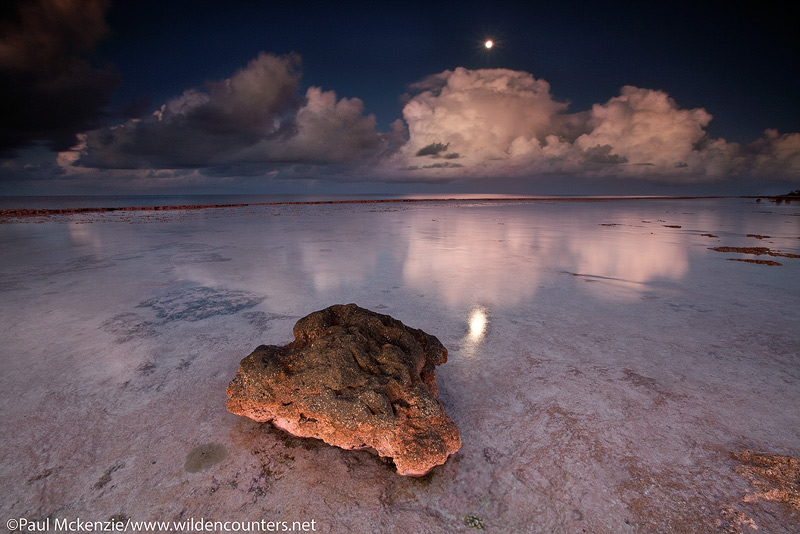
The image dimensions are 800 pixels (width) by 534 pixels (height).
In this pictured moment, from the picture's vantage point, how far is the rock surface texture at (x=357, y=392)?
2.38m

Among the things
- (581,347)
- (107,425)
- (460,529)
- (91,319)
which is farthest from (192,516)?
(91,319)

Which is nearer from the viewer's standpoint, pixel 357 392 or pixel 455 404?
pixel 357 392

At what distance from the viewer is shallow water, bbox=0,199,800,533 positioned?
6.82 ft

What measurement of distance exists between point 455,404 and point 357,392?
0.95 m

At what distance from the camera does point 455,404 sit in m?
3.06

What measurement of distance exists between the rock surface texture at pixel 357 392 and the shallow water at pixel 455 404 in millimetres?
141

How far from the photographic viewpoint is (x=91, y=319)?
4871 millimetres

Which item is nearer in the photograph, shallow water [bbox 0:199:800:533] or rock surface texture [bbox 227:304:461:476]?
shallow water [bbox 0:199:800:533]

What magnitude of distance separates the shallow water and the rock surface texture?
14cm

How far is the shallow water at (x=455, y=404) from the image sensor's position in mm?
2080

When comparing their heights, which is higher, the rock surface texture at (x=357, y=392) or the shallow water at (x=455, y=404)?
the rock surface texture at (x=357, y=392)

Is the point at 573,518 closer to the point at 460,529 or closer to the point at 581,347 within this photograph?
the point at 460,529

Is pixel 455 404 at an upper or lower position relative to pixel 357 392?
lower

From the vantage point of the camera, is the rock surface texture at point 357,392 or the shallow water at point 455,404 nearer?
the shallow water at point 455,404
